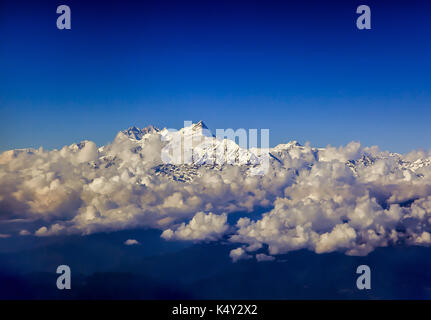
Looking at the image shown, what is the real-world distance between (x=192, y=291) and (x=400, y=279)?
104857 millimetres

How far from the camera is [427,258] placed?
192 m

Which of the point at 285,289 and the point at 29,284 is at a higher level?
the point at 29,284

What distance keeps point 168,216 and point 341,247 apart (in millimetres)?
97889

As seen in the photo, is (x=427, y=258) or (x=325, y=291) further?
(x=427, y=258)

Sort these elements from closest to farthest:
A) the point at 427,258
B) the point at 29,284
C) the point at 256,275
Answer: the point at 29,284
the point at 256,275
the point at 427,258

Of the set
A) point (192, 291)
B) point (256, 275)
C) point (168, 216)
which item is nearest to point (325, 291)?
point (256, 275)
